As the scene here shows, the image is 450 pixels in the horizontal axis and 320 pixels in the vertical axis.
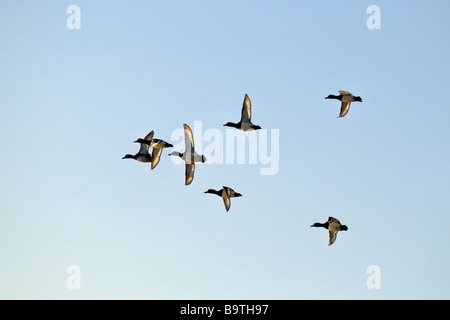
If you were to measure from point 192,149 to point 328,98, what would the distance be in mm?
7038

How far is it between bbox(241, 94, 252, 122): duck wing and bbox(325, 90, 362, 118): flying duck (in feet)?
15.7

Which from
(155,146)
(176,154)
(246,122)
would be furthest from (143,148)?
(246,122)

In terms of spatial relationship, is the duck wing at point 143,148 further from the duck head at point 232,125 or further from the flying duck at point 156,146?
the duck head at point 232,125

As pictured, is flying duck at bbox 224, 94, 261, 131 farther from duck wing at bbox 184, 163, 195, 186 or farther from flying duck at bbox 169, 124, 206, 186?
duck wing at bbox 184, 163, 195, 186

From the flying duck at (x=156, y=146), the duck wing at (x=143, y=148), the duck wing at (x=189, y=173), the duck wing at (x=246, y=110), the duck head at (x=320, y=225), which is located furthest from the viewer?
the duck head at (x=320, y=225)

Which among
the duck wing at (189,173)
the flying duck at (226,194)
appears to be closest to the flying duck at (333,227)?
the flying duck at (226,194)

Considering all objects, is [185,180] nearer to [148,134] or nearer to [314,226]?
[148,134]

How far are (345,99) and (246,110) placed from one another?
17.7ft

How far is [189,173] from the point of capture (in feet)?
102

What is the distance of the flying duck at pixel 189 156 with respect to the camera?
29984 mm

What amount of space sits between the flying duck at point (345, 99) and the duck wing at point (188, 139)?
22.6 feet

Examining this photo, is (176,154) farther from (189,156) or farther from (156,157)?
(156,157)
